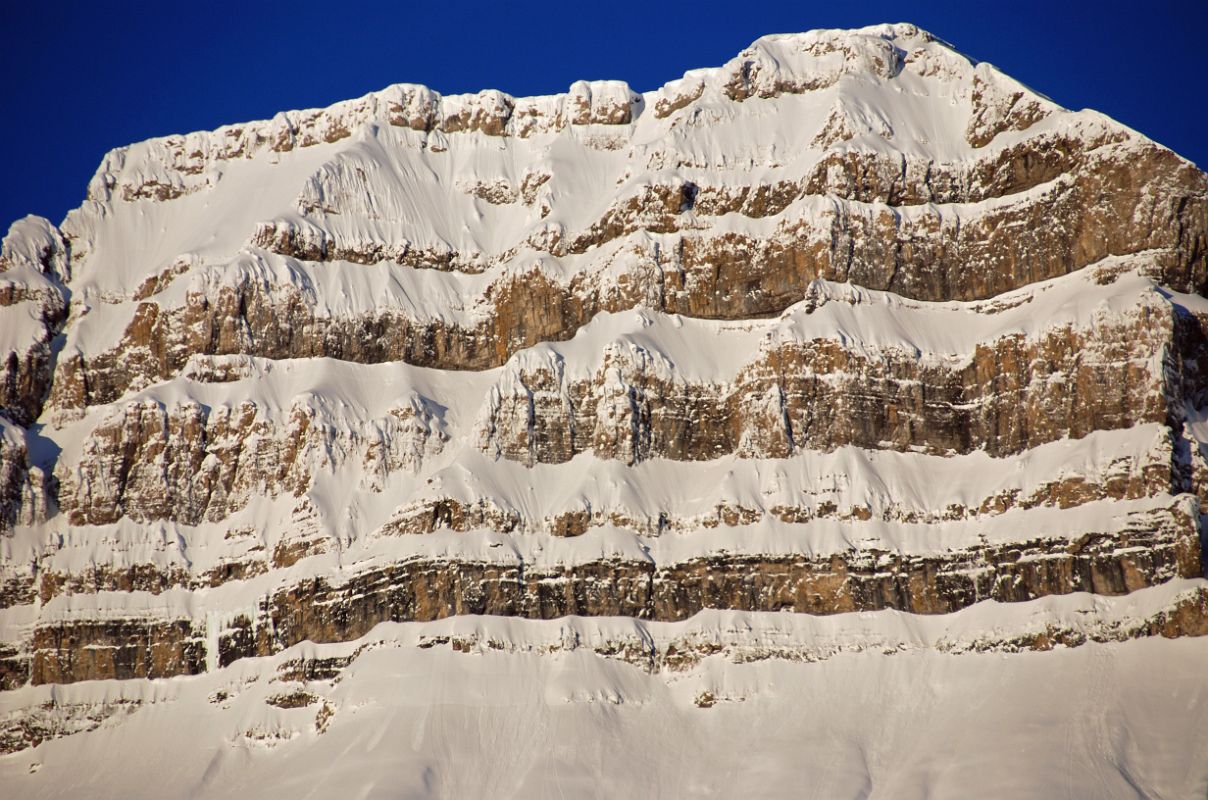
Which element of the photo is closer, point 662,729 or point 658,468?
point 662,729

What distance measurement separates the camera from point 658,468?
138 meters

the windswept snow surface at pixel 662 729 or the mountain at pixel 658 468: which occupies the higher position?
the mountain at pixel 658 468

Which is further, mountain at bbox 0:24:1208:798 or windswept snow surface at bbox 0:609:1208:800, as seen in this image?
mountain at bbox 0:24:1208:798

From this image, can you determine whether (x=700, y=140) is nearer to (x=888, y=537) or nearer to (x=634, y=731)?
(x=888, y=537)

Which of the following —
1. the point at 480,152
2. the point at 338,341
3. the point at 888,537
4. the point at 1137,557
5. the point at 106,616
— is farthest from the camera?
the point at 480,152

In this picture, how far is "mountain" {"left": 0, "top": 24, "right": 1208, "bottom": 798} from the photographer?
403ft

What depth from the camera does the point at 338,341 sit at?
499 ft

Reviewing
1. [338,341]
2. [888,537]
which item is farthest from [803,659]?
[338,341]

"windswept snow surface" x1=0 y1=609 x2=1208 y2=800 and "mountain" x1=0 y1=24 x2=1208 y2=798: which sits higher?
"mountain" x1=0 y1=24 x2=1208 y2=798

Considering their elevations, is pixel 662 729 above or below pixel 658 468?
below

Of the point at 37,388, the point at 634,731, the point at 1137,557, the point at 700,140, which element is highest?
the point at 700,140

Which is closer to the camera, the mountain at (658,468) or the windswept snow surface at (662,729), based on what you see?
the windswept snow surface at (662,729)

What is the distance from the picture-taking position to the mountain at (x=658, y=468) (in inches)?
4835

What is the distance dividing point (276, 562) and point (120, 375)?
2401 cm
